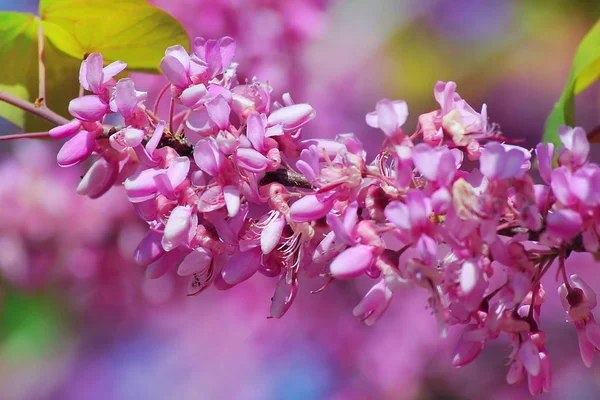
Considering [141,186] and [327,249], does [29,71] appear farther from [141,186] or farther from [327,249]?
[327,249]

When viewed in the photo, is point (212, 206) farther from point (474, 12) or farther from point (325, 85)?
point (474, 12)

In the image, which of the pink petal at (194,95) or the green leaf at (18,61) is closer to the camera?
the pink petal at (194,95)

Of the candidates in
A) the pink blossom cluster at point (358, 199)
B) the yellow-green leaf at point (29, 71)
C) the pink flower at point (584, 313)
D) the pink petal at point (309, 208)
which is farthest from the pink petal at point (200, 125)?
the pink flower at point (584, 313)

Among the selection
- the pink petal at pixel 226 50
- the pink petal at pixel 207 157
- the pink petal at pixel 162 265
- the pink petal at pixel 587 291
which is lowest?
the pink petal at pixel 162 265

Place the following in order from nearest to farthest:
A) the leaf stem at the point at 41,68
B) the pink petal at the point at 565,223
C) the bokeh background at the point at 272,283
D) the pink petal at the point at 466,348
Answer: the pink petal at the point at 565,223 < the pink petal at the point at 466,348 < the leaf stem at the point at 41,68 < the bokeh background at the point at 272,283

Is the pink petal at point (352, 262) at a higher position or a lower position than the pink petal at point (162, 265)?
higher

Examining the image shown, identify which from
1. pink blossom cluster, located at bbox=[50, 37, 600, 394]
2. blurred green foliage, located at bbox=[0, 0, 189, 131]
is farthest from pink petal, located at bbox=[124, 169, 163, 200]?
blurred green foliage, located at bbox=[0, 0, 189, 131]

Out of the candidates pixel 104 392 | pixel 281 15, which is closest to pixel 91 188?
pixel 281 15

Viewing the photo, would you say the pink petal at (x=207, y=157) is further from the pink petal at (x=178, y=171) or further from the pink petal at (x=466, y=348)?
the pink petal at (x=466, y=348)

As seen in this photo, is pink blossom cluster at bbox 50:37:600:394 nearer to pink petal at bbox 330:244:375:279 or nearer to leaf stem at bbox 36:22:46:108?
pink petal at bbox 330:244:375:279
